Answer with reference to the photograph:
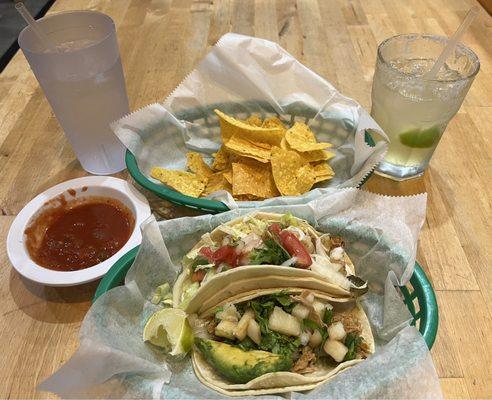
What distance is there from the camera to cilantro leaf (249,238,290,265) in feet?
3.67

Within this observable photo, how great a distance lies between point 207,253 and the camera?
1191mm

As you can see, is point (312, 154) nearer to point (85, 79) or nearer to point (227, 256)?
point (227, 256)

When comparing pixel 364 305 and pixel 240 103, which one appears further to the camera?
pixel 240 103

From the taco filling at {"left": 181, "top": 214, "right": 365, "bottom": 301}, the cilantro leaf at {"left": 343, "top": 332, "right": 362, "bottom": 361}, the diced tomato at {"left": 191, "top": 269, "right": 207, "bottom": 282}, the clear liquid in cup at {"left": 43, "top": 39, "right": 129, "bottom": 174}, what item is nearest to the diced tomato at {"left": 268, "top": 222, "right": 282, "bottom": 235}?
the taco filling at {"left": 181, "top": 214, "right": 365, "bottom": 301}

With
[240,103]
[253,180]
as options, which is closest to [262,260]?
[253,180]

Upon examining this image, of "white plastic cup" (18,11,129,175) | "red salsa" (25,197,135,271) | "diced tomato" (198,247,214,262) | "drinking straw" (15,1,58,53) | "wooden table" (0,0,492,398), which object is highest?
"drinking straw" (15,1,58,53)

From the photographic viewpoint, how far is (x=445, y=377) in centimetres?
110

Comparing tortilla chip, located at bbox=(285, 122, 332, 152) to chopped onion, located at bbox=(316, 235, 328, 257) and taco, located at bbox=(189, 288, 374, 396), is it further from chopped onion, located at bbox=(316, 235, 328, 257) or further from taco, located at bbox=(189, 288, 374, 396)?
taco, located at bbox=(189, 288, 374, 396)

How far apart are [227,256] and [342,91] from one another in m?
1.30

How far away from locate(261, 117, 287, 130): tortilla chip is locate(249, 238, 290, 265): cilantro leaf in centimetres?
69

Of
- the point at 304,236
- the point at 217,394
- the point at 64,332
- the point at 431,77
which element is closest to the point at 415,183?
the point at 431,77

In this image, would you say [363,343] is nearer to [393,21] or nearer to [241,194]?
[241,194]

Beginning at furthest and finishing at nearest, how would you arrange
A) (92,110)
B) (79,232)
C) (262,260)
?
(92,110) < (79,232) < (262,260)

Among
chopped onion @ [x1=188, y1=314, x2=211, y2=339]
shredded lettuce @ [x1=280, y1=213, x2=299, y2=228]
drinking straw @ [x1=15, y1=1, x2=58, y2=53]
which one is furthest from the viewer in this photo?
drinking straw @ [x1=15, y1=1, x2=58, y2=53]
